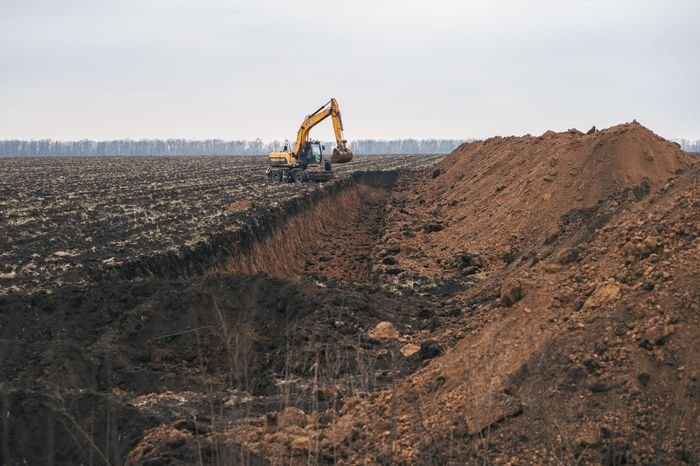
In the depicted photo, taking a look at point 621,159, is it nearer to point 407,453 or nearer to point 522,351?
point 522,351

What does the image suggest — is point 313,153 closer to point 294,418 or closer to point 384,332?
point 384,332

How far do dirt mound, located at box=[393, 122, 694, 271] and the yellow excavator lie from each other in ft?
22.6

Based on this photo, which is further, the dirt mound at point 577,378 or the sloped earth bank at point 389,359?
the sloped earth bank at point 389,359

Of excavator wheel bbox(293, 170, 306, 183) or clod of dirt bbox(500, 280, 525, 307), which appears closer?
clod of dirt bbox(500, 280, 525, 307)

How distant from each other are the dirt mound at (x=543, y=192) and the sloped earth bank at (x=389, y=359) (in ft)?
5.21

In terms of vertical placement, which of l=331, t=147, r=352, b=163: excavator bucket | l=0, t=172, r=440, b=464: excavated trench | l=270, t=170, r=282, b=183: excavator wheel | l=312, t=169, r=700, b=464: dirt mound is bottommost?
l=0, t=172, r=440, b=464: excavated trench

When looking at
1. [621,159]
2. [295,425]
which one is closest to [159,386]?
[295,425]

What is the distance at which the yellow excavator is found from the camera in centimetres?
3195

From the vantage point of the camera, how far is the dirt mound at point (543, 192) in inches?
703

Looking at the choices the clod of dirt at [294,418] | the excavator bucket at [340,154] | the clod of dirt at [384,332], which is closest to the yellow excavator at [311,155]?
the excavator bucket at [340,154]

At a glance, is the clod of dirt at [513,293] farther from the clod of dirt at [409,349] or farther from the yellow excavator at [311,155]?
the yellow excavator at [311,155]

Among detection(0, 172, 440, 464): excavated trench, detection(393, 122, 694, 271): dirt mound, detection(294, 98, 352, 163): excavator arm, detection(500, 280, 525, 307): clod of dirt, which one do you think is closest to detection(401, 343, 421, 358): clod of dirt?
detection(0, 172, 440, 464): excavated trench

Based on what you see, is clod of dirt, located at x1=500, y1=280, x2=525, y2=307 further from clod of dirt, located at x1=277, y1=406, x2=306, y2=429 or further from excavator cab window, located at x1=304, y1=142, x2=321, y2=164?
excavator cab window, located at x1=304, y1=142, x2=321, y2=164

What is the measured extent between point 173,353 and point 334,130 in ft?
75.6
